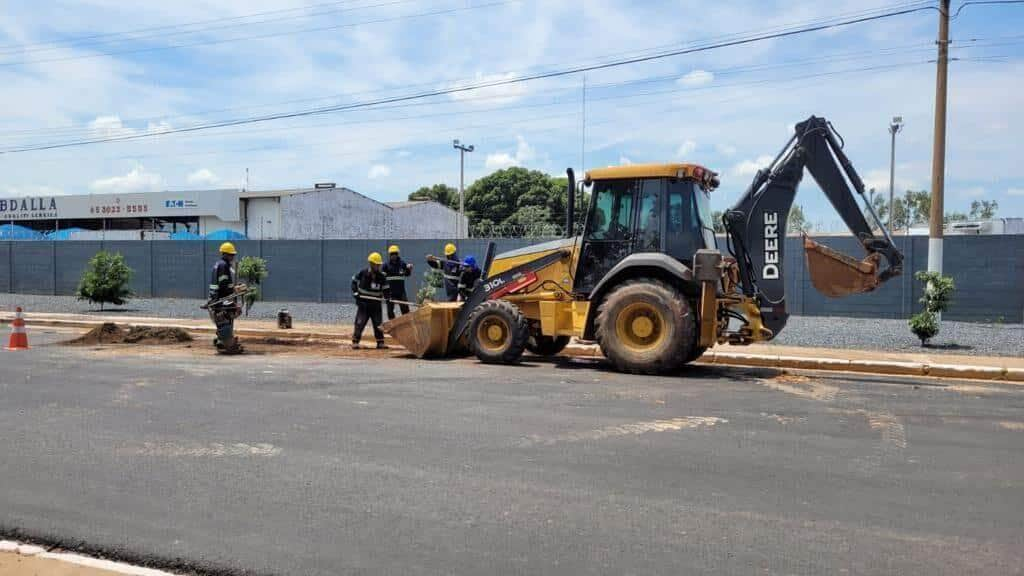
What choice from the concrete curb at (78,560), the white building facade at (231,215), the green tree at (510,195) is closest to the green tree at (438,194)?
the green tree at (510,195)

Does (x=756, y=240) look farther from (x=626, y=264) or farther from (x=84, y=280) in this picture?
(x=84, y=280)

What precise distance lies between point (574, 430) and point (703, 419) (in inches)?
54.1

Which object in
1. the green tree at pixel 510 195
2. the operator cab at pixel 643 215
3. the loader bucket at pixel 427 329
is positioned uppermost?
the green tree at pixel 510 195

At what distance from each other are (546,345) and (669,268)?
10.8 feet

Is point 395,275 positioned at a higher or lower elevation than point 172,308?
higher

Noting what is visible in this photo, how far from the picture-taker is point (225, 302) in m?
13.3

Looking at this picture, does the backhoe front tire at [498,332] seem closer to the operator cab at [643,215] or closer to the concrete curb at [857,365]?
the operator cab at [643,215]

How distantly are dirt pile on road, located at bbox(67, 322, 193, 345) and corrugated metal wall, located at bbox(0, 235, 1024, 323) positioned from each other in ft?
30.0

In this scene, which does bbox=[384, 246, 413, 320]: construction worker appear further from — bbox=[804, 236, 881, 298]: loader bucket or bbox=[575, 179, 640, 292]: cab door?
bbox=[804, 236, 881, 298]: loader bucket

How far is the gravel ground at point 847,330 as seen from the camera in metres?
14.4

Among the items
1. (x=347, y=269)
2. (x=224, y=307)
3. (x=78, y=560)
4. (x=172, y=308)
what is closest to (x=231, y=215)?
(x=172, y=308)

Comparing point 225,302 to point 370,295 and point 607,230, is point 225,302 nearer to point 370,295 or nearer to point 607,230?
point 370,295

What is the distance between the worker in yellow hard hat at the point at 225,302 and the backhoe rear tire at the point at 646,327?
20.6 ft

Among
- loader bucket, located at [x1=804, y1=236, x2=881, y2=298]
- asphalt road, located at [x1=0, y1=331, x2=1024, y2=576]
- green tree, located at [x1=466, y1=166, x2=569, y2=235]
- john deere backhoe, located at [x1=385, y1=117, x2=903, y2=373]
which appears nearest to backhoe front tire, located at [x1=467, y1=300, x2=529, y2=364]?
john deere backhoe, located at [x1=385, y1=117, x2=903, y2=373]
